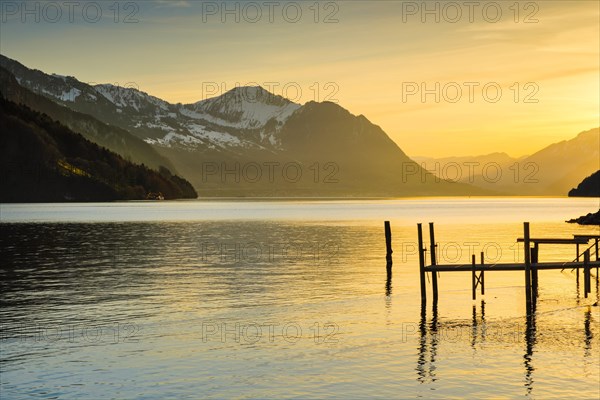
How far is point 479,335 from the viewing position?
119 ft

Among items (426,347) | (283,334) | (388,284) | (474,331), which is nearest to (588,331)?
(474,331)

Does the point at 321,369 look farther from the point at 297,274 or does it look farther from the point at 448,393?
the point at 297,274

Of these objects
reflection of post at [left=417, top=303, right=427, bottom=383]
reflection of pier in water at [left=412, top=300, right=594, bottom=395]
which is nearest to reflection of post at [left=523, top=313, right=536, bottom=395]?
reflection of pier in water at [left=412, top=300, right=594, bottom=395]

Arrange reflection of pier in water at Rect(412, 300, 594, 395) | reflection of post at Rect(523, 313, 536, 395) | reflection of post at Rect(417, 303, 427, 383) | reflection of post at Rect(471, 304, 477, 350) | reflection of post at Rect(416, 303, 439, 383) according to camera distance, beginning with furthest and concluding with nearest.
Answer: reflection of post at Rect(471, 304, 477, 350), reflection of pier in water at Rect(412, 300, 594, 395), reflection of post at Rect(416, 303, 439, 383), reflection of post at Rect(417, 303, 427, 383), reflection of post at Rect(523, 313, 536, 395)

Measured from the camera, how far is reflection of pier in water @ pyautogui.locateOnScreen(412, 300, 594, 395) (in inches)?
1171

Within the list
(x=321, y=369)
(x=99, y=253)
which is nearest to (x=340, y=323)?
(x=321, y=369)

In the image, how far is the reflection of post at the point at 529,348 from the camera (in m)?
27.7

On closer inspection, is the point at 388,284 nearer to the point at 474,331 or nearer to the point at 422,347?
the point at 474,331

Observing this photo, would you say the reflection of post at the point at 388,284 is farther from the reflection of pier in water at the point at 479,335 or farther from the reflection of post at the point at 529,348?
the reflection of post at the point at 529,348

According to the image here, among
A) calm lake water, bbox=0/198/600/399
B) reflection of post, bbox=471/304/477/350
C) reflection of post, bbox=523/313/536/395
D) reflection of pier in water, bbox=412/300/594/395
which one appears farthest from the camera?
reflection of post, bbox=471/304/477/350

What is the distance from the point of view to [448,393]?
86.4 ft

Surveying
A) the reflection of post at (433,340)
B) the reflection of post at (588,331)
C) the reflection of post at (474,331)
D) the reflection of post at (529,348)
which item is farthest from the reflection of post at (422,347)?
the reflection of post at (588,331)

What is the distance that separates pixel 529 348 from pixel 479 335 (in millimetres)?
3491

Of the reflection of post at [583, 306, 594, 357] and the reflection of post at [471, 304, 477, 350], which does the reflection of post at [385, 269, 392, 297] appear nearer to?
the reflection of post at [471, 304, 477, 350]
